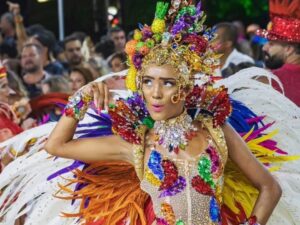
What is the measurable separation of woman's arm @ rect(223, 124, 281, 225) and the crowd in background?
0.54 m

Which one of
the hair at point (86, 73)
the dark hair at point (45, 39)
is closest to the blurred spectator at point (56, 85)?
the hair at point (86, 73)

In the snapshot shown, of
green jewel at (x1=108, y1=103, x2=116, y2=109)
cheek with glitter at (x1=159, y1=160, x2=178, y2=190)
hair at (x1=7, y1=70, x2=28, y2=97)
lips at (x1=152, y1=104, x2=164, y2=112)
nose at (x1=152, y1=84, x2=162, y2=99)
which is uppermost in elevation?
nose at (x1=152, y1=84, x2=162, y2=99)

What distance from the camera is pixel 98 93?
181 inches

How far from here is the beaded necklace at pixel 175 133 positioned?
4.57 m

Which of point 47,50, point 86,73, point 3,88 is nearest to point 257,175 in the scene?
point 3,88

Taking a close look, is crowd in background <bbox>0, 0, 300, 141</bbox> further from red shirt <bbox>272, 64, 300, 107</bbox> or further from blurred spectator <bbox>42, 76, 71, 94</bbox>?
red shirt <bbox>272, 64, 300, 107</bbox>

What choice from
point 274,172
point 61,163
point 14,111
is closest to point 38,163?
point 61,163

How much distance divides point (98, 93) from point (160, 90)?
1.08 ft

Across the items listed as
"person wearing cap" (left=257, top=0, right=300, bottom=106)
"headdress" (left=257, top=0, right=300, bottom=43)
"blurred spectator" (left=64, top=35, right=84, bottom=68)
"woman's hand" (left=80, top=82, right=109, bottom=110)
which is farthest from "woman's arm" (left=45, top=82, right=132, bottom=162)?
"blurred spectator" (left=64, top=35, right=84, bottom=68)

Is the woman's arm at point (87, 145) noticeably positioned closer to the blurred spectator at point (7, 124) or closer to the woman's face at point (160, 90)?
the woman's face at point (160, 90)

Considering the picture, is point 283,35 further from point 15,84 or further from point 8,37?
point 8,37

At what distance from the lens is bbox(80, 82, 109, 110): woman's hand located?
457 cm

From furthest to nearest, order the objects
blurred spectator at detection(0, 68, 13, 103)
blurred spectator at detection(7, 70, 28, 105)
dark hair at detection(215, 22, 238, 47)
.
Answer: dark hair at detection(215, 22, 238, 47) → blurred spectator at detection(7, 70, 28, 105) → blurred spectator at detection(0, 68, 13, 103)

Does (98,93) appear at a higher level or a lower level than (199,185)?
higher
